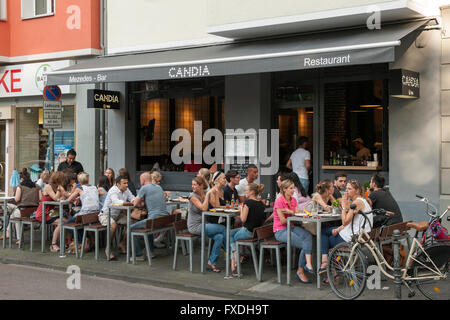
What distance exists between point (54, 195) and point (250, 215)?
419 cm

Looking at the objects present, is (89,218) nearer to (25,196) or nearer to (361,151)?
(25,196)

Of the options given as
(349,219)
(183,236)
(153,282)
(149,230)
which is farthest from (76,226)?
(349,219)

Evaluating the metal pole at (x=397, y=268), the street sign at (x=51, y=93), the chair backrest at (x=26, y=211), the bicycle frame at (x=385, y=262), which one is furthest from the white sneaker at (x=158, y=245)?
the metal pole at (x=397, y=268)

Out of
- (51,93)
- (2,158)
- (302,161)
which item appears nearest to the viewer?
(302,161)

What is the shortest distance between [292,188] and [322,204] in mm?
731

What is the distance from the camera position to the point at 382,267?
7.97 meters

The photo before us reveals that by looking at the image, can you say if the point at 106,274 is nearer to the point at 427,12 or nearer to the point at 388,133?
the point at 388,133

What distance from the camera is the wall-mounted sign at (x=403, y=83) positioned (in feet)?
A: 33.9

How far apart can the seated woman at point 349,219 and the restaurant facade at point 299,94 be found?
89.4 inches

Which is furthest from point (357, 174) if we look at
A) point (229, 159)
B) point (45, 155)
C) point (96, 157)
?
point (45, 155)

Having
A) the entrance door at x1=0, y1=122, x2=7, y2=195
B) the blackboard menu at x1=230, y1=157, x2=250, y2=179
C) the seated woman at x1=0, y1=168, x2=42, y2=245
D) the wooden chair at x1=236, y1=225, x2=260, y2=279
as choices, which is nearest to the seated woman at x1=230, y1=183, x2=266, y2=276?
the wooden chair at x1=236, y1=225, x2=260, y2=279

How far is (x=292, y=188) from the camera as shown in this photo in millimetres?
8781

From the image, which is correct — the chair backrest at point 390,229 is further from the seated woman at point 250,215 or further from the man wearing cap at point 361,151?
the man wearing cap at point 361,151

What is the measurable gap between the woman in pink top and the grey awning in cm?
234
